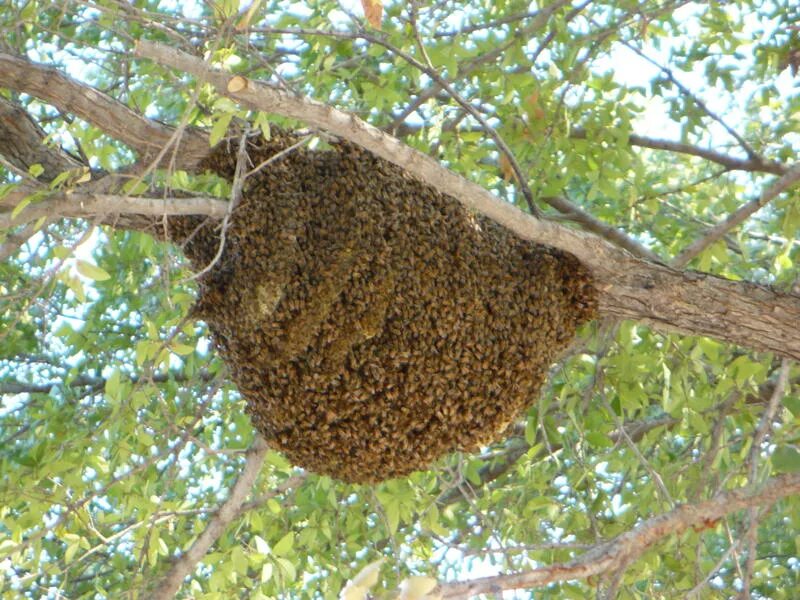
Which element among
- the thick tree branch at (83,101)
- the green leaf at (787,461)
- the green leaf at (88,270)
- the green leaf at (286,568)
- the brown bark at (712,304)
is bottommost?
the green leaf at (286,568)

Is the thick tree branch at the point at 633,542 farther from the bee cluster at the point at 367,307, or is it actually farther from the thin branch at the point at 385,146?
the thin branch at the point at 385,146

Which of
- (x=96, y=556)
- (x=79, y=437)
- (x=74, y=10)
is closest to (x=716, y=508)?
(x=79, y=437)

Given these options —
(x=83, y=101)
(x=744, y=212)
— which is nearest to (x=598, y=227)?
(x=744, y=212)

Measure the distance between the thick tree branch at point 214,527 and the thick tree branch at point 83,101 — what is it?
121cm

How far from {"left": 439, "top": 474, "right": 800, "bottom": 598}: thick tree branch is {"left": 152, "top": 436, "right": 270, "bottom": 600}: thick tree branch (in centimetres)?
133

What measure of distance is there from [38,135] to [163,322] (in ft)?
5.03

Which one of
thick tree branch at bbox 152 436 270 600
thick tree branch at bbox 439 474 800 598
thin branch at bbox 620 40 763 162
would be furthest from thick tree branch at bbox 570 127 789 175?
thick tree branch at bbox 152 436 270 600

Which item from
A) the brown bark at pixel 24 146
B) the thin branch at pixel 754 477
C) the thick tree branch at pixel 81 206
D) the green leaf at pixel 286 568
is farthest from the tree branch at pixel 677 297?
the green leaf at pixel 286 568

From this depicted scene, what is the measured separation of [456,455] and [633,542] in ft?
6.24

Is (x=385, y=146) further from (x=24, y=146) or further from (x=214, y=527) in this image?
(x=214, y=527)

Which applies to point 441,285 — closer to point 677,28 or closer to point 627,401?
point 627,401

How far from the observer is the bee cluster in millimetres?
3381

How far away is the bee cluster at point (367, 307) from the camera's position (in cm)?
338

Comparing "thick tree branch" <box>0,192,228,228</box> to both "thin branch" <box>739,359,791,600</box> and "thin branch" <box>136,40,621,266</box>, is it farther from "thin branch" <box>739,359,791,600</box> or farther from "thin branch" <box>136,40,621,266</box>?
"thin branch" <box>739,359,791,600</box>
